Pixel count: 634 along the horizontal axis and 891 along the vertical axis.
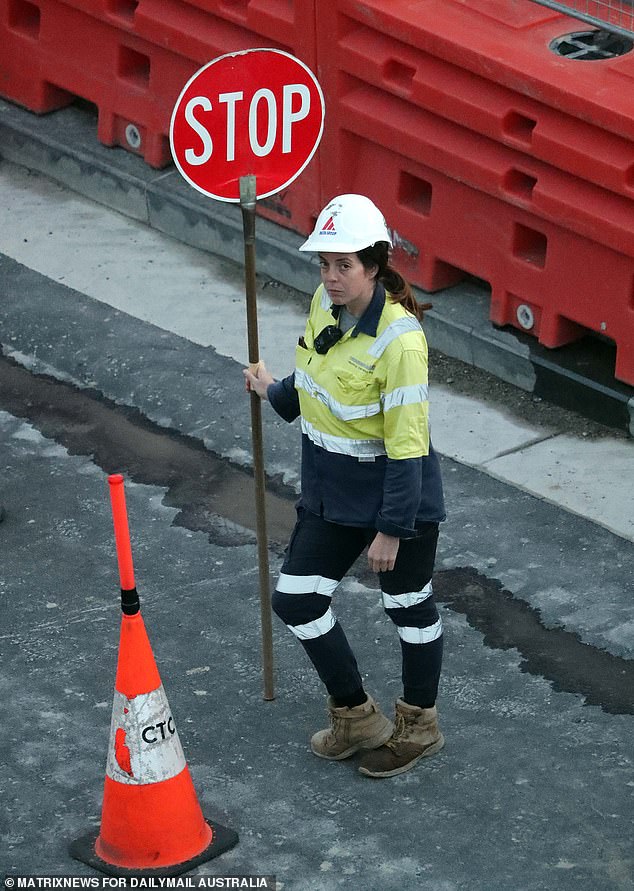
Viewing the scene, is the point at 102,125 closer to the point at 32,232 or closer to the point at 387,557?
the point at 32,232

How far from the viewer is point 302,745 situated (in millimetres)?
6105

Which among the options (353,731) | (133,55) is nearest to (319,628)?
(353,731)

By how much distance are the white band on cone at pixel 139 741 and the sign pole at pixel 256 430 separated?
2.78 ft

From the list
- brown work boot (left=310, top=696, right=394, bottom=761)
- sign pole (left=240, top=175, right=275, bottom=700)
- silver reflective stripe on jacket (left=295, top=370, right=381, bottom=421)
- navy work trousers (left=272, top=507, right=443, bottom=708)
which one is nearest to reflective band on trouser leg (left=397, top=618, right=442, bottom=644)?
navy work trousers (left=272, top=507, right=443, bottom=708)

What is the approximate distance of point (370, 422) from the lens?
5516mm

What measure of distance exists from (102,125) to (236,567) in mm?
4296

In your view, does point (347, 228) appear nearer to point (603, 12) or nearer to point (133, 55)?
point (603, 12)

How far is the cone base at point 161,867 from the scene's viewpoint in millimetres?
5414

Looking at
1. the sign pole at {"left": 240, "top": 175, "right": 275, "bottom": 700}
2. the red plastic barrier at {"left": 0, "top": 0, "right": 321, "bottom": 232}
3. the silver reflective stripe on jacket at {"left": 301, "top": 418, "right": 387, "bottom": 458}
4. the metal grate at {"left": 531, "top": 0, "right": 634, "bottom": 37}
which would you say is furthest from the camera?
the red plastic barrier at {"left": 0, "top": 0, "right": 321, "bottom": 232}

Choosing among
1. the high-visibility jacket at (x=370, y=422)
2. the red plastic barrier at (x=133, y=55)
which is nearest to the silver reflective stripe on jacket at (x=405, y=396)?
the high-visibility jacket at (x=370, y=422)

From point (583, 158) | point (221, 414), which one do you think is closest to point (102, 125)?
point (221, 414)

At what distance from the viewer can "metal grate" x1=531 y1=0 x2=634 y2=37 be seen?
316 inches

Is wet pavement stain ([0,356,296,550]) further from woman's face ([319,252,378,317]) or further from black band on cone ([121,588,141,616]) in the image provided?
woman's face ([319,252,378,317])

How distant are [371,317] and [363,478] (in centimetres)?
52
